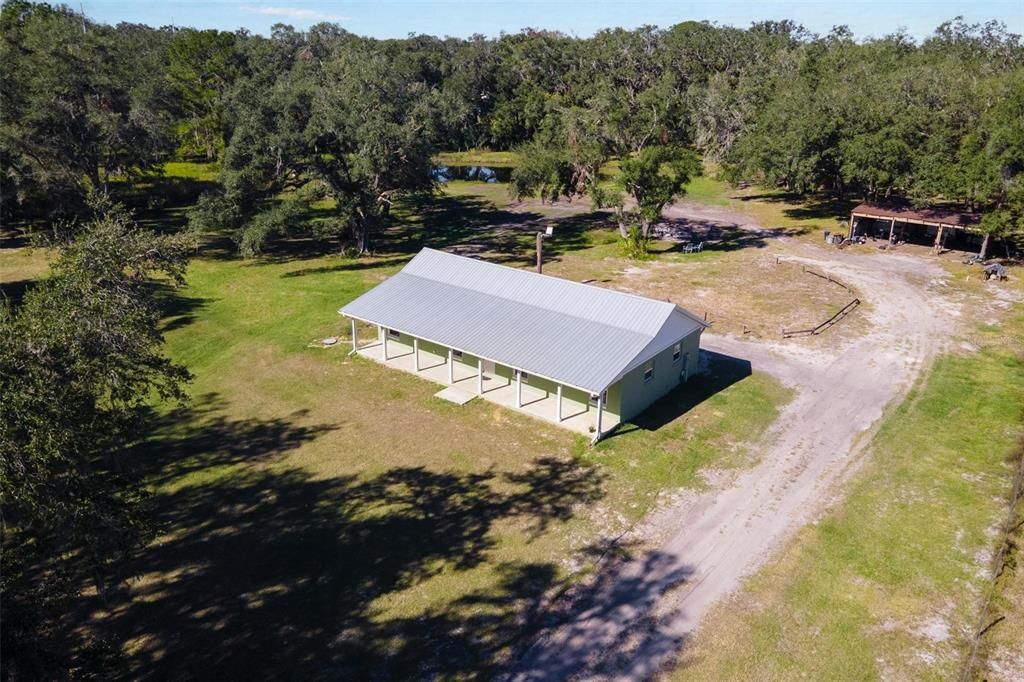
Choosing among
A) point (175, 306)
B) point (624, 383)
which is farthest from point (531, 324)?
point (175, 306)

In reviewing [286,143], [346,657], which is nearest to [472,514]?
[346,657]

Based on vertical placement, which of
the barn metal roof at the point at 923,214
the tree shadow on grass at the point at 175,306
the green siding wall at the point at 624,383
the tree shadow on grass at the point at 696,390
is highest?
the barn metal roof at the point at 923,214

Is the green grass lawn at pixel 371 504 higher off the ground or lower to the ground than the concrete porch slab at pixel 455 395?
lower

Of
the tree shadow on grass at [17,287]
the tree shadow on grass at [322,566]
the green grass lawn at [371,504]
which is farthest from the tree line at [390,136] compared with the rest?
the tree shadow on grass at [322,566]

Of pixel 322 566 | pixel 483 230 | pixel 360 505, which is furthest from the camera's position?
pixel 483 230

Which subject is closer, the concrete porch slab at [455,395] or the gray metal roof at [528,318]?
the gray metal roof at [528,318]

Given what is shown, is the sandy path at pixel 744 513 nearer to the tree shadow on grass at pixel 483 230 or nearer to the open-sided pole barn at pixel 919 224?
the open-sided pole barn at pixel 919 224

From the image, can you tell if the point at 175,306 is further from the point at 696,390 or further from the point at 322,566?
the point at 696,390
